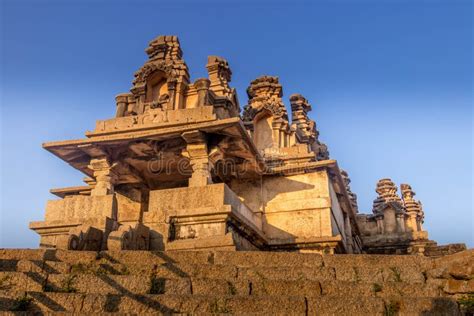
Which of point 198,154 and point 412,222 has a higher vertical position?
point 412,222

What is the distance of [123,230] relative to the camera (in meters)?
9.47

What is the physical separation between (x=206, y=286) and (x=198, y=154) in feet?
24.3

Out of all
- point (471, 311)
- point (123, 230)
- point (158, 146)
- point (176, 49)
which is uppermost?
point (176, 49)

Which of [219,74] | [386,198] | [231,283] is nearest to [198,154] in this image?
[219,74]

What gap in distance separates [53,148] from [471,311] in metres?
11.9

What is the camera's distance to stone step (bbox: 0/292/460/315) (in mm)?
5551

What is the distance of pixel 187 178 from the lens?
1639cm

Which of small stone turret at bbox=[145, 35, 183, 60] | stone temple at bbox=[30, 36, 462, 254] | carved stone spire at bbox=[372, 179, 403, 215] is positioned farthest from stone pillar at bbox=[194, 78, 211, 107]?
carved stone spire at bbox=[372, 179, 403, 215]

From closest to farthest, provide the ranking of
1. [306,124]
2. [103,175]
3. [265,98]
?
1. [103,175]
2. [265,98]
3. [306,124]

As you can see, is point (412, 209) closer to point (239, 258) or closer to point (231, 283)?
point (239, 258)

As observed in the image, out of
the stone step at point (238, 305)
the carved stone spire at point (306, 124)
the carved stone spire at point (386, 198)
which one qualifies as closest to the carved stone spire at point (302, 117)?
the carved stone spire at point (306, 124)

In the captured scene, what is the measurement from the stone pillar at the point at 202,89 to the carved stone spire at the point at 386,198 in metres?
15.7

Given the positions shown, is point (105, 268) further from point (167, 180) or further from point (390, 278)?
point (167, 180)

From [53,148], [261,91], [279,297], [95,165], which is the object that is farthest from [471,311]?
[261,91]
